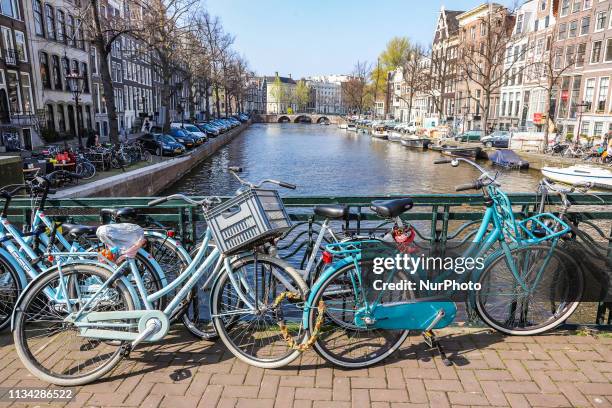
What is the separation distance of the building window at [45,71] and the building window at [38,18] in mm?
1284

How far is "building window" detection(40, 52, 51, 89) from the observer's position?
27.7 m

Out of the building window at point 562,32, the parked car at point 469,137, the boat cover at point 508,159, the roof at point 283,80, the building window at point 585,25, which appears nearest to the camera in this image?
the boat cover at point 508,159

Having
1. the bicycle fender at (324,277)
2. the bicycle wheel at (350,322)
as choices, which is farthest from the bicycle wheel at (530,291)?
the bicycle fender at (324,277)

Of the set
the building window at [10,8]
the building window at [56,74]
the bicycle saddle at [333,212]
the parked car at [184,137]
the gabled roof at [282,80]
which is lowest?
the parked car at [184,137]

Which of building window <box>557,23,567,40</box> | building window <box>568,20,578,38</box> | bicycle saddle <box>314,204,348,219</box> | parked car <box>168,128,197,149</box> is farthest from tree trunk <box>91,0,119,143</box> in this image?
building window <box>557,23,567,40</box>

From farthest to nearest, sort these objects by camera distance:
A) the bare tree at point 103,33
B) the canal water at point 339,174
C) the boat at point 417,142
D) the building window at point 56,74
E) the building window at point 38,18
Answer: the boat at point 417,142 → the building window at point 56,74 → the building window at point 38,18 → the canal water at point 339,174 → the bare tree at point 103,33

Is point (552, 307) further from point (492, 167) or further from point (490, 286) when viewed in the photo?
point (492, 167)

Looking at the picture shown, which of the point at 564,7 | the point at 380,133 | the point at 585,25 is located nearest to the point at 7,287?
the point at 585,25

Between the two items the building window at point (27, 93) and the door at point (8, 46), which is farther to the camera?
the building window at point (27, 93)

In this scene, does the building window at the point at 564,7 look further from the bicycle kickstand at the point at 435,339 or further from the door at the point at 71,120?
the bicycle kickstand at the point at 435,339

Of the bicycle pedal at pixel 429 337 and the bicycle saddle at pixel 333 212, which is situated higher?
the bicycle saddle at pixel 333 212

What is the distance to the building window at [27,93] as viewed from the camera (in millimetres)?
25641

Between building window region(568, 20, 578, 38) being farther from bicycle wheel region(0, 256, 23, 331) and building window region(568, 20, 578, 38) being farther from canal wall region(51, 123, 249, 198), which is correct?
bicycle wheel region(0, 256, 23, 331)

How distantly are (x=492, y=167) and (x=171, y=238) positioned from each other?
90.3 feet
